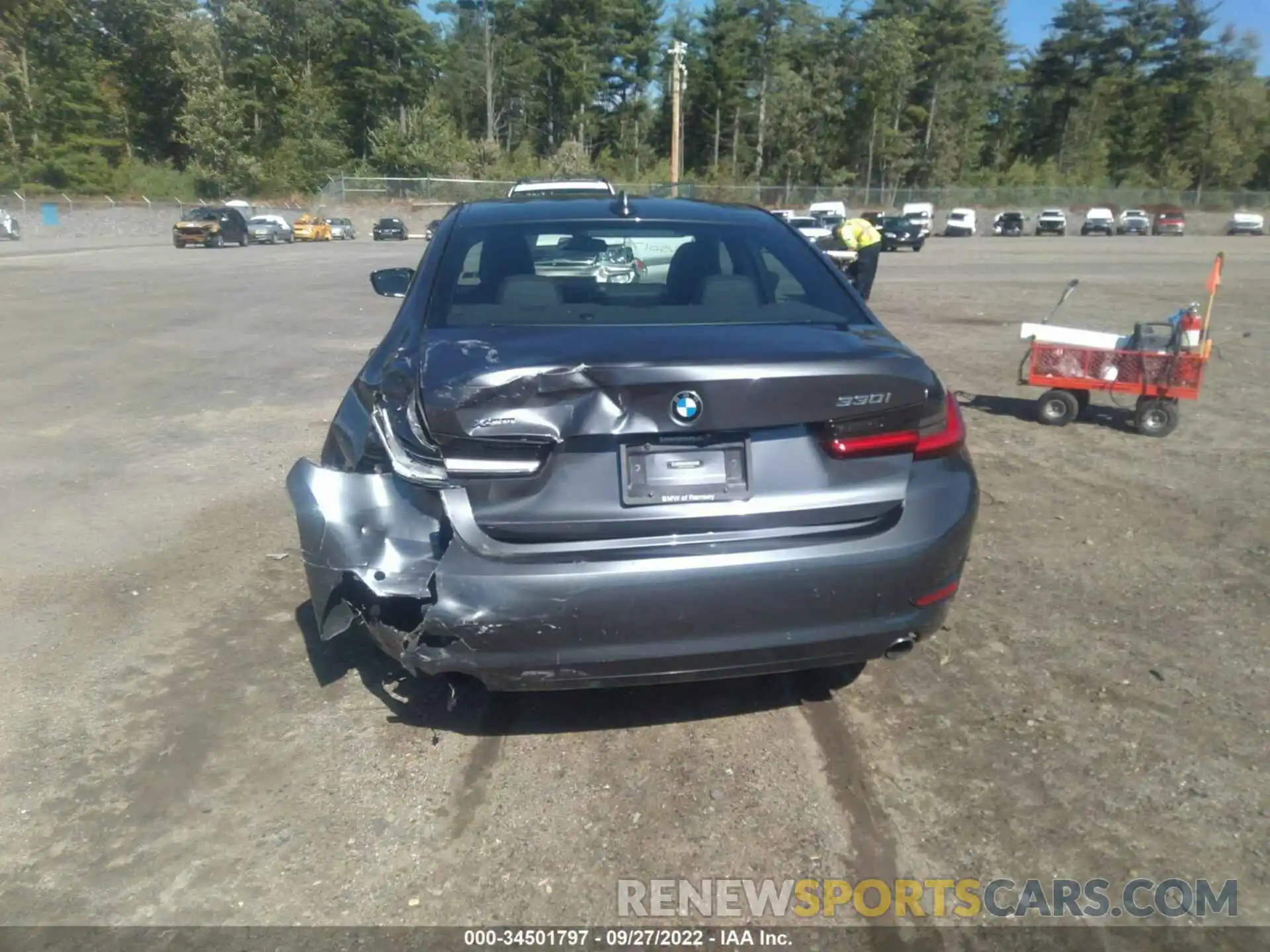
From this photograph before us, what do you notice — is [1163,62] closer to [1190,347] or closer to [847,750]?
[1190,347]

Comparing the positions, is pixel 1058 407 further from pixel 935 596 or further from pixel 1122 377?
pixel 935 596

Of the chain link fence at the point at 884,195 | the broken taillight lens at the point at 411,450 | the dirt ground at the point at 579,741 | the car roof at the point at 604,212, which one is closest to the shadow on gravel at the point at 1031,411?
the dirt ground at the point at 579,741

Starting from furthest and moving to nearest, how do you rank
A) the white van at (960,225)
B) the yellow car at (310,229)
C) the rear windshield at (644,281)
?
the white van at (960,225) < the yellow car at (310,229) < the rear windshield at (644,281)

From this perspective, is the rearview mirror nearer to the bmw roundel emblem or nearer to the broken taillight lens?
the broken taillight lens

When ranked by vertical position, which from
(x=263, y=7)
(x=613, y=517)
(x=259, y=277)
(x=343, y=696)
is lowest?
(x=259, y=277)

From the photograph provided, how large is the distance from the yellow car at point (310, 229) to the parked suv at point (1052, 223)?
40.6m

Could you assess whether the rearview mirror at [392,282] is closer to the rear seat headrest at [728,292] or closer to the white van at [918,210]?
the rear seat headrest at [728,292]

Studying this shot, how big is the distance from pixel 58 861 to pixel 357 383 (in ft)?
5.44

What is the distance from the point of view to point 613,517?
308cm

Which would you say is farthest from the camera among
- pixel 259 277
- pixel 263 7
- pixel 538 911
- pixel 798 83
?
pixel 798 83

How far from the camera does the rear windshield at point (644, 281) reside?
375 cm

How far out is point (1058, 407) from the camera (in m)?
8.36

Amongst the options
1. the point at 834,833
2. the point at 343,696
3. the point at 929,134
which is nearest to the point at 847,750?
the point at 834,833

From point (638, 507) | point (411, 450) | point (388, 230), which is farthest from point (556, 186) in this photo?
point (388, 230)
